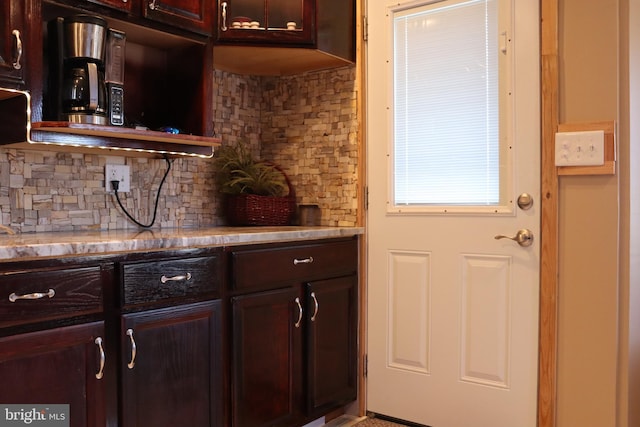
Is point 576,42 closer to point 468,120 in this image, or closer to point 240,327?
point 468,120

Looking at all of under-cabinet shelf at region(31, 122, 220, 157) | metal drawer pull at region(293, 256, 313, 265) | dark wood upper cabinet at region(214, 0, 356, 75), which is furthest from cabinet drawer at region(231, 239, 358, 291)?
dark wood upper cabinet at region(214, 0, 356, 75)

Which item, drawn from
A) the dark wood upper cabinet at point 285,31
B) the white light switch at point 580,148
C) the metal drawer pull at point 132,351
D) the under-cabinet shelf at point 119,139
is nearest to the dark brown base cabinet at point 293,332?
the metal drawer pull at point 132,351

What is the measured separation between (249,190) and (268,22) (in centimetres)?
75

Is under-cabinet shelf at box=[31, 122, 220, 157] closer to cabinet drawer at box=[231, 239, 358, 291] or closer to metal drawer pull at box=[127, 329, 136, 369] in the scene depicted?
cabinet drawer at box=[231, 239, 358, 291]

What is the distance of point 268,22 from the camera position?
2.40m

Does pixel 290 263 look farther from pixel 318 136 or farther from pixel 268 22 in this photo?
pixel 268 22

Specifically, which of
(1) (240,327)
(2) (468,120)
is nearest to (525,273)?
(2) (468,120)

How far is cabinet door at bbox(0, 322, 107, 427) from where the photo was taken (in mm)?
1404

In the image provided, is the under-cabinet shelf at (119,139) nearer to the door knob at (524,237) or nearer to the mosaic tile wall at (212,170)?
the mosaic tile wall at (212,170)

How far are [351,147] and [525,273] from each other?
3.12ft

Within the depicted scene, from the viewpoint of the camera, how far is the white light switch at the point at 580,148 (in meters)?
2.01

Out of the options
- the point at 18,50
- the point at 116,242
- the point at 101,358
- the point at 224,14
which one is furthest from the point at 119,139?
the point at 101,358

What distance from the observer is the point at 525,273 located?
2.20 metres

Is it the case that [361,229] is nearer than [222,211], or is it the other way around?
[361,229]
